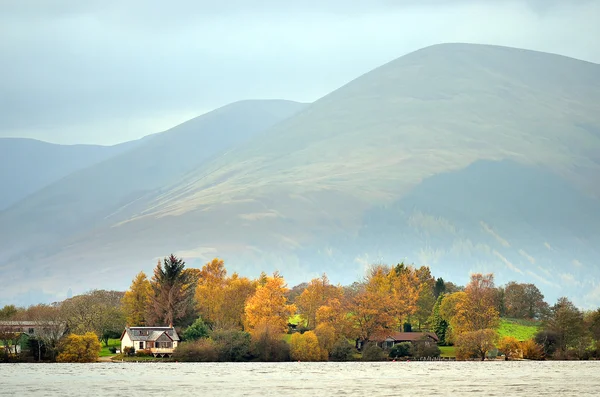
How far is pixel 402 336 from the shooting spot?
14288cm

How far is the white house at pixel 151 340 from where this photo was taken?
13400 cm

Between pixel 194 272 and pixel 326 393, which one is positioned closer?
pixel 326 393

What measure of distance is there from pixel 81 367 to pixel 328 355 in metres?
33.0

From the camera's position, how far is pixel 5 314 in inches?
6152

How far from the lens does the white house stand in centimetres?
13400

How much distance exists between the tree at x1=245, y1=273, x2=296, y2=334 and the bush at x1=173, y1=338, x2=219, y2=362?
7.61 m

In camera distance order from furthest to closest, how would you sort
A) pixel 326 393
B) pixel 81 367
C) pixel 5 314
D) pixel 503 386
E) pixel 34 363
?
pixel 5 314
pixel 34 363
pixel 81 367
pixel 503 386
pixel 326 393

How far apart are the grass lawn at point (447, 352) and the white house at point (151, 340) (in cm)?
3521

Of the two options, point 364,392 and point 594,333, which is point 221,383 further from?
point 594,333

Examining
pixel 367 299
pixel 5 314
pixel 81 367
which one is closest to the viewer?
pixel 81 367

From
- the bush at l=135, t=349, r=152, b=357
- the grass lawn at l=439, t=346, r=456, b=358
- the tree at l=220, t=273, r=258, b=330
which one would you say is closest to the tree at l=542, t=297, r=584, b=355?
the grass lawn at l=439, t=346, r=456, b=358

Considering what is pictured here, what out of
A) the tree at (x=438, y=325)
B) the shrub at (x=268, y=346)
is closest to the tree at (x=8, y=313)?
the shrub at (x=268, y=346)

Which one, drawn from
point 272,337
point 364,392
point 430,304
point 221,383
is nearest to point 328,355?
point 272,337

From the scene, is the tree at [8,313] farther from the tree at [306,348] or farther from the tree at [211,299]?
the tree at [306,348]
